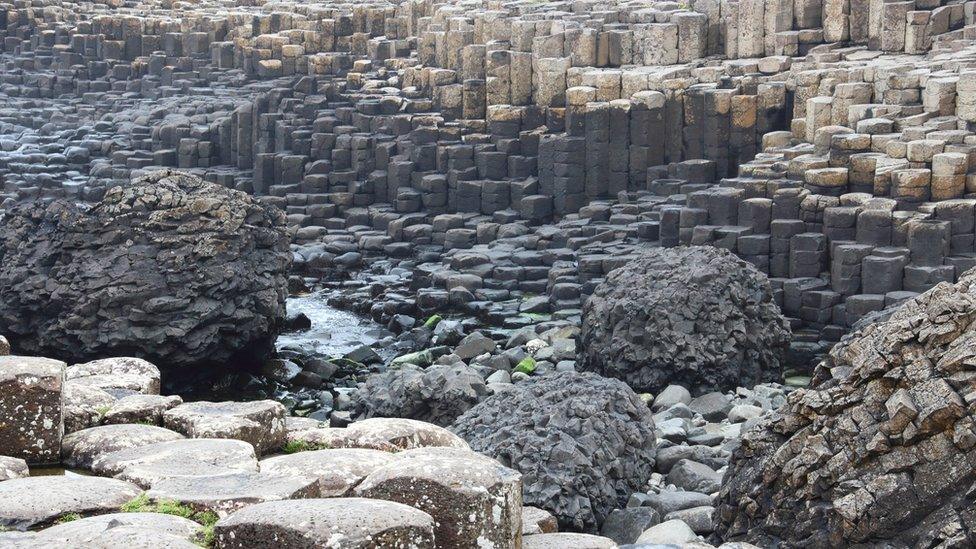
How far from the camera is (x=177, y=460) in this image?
824 cm

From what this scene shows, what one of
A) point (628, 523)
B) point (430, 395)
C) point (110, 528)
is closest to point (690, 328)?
point (430, 395)

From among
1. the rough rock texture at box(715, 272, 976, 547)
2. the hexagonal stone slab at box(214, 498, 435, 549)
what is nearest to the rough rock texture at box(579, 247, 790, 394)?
the rough rock texture at box(715, 272, 976, 547)

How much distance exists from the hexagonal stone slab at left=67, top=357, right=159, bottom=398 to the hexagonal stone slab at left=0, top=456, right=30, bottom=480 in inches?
88.5

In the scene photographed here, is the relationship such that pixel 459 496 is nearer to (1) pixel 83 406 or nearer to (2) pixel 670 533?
(1) pixel 83 406

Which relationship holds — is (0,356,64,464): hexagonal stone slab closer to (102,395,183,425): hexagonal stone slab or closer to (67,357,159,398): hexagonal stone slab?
(102,395,183,425): hexagonal stone slab

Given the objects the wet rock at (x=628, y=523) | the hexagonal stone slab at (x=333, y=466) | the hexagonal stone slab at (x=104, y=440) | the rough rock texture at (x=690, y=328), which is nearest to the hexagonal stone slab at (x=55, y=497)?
the hexagonal stone slab at (x=104, y=440)

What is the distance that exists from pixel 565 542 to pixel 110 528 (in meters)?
2.68

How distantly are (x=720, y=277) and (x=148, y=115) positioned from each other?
22905mm

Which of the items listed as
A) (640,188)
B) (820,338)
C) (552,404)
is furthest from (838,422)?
(640,188)

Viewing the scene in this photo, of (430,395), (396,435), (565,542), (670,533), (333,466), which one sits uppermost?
(333,466)

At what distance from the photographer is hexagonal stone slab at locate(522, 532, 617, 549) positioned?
7.90 m

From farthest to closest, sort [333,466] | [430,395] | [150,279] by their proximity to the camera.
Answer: [150,279] → [430,395] → [333,466]

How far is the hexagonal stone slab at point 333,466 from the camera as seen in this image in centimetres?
773

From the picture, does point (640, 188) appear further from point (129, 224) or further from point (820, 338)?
point (129, 224)
